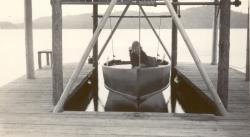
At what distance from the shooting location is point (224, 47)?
8.18m

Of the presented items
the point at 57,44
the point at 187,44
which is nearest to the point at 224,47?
the point at 187,44

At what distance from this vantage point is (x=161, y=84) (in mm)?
14656

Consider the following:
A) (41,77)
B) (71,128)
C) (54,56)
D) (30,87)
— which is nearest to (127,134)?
(71,128)

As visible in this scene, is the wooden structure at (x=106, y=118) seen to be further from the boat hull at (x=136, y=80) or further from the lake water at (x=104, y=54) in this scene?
the lake water at (x=104, y=54)

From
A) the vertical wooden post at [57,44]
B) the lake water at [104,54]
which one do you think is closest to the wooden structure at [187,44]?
the vertical wooden post at [57,44]

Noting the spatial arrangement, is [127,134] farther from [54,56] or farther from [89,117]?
[54,56]

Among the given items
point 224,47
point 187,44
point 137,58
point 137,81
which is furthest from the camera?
point 137,58

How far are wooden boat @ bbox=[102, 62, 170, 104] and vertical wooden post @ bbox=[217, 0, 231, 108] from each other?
171 inches

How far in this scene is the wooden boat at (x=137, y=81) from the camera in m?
12.5

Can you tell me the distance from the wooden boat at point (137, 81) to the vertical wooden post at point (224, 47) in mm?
4346

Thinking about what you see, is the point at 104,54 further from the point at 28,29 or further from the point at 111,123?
the point at 111,123

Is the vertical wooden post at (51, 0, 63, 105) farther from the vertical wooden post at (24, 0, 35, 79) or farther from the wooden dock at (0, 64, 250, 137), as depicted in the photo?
the vertical wooden post at (24, 0, 35, 79)

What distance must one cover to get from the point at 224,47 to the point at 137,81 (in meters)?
4.56

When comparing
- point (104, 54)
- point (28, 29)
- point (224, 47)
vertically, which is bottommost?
point (104, 54)
